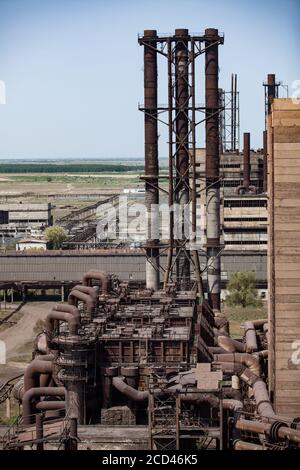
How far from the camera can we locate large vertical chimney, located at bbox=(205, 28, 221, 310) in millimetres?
45094

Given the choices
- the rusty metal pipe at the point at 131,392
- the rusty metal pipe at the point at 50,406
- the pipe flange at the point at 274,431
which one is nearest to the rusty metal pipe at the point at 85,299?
the rusty metal pipe at the point at 50,406

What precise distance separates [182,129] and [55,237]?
160 ft

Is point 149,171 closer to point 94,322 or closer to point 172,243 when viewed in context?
point 172,243

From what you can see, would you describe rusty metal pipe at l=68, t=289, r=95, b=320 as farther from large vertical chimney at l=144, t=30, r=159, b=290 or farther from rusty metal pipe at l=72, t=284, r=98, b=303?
large vertical chimney at l=144, t=30, r=159, b=290

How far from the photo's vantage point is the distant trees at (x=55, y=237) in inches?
3593

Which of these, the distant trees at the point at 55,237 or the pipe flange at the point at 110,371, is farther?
the distant trees at the point at 55,237

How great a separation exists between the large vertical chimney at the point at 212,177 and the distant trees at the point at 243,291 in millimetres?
16759

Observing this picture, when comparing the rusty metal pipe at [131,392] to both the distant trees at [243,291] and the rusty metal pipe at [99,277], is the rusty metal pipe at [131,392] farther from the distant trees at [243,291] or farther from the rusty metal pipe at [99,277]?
the distant trees at [243,291]

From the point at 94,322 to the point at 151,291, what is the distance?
25.3 feet

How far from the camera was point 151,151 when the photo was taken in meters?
45.5

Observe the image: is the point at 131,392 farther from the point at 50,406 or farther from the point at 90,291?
the point at 90,291

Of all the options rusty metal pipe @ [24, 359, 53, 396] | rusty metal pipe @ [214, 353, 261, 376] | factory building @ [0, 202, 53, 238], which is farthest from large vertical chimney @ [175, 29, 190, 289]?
factory building @ [0, 202, 53, 238]
